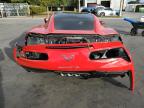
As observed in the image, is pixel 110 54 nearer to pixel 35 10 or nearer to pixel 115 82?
pixel 115 82

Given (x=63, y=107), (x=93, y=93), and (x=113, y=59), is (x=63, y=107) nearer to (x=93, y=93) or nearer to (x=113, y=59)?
(x=93, y=93)

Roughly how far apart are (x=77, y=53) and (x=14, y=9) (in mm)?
29172

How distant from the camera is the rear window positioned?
15.6ft

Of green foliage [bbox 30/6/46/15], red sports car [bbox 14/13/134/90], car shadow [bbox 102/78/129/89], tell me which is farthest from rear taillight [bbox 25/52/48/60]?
green foliage [bbox 30/6/46/15]

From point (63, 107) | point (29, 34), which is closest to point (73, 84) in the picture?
point (63, 107)

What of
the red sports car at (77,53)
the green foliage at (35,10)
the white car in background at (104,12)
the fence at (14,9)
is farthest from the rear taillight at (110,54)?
the green foliage at (35,10)

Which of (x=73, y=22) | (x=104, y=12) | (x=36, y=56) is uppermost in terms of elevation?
(x=73, y=22)

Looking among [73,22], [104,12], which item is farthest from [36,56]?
[104,12]

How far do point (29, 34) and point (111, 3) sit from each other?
183 ft

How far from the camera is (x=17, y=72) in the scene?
17.9ft

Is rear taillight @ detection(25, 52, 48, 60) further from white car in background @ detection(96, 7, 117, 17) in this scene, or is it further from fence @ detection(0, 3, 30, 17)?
white car in background @ detection(96, 7, 117, 17)

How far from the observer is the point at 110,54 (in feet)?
13.4

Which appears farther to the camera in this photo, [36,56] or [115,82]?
[115,82]

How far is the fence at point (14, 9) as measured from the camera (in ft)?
101
